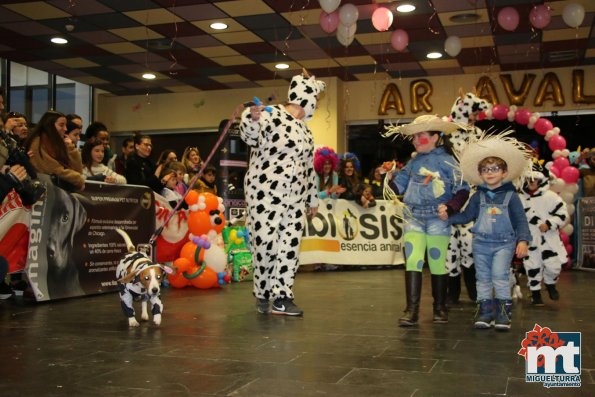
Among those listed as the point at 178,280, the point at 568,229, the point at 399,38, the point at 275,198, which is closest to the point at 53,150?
the point at 178,280

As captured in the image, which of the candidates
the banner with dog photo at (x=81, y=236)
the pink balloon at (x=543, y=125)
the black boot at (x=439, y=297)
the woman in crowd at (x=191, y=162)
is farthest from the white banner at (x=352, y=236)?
the black boot at (x=439, y=297)

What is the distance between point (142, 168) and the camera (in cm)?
712

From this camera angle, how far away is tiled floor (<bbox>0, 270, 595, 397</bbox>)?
2.70m

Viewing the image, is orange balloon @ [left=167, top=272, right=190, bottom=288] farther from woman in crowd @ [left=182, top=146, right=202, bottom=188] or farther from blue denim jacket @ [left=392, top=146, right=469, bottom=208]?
blue denim jacket @ [left=392, top=146, right=469, bottom=208]

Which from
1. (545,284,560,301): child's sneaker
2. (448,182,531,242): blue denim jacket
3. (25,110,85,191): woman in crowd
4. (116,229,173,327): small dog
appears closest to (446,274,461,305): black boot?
(545,284,560,301): child's sneaker

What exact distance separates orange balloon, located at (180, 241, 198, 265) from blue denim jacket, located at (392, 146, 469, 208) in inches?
117

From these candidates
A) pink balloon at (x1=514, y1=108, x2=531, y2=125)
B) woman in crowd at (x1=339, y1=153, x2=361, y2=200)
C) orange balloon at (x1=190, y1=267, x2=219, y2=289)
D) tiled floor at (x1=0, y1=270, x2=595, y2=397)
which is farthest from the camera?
woman in crowd at (x1=339, y1=153, x2=361, y2=200)

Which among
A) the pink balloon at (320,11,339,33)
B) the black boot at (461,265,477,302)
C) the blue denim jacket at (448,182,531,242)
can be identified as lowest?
the black boot at (461,265,477,302)

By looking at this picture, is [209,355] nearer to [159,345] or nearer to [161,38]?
[159,345]

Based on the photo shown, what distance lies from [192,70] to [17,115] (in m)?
6.86

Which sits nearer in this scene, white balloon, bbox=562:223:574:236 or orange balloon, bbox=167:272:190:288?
orange balloon, bbox=167:272:190:288

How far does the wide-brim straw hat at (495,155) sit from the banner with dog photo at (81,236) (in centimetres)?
339

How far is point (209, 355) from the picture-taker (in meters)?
3.33

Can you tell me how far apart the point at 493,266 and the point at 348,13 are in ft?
15.9
